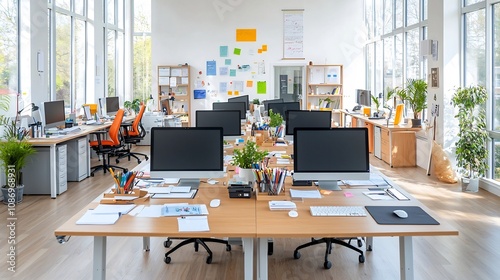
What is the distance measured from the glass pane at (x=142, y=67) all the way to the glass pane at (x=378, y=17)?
5904 mm

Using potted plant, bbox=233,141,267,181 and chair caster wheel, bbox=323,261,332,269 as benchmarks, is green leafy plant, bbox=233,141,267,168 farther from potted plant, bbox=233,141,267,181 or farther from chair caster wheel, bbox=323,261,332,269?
chair caster wheel, bbox=323,261,332,269

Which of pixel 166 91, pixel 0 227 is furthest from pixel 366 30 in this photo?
pixel 0 227

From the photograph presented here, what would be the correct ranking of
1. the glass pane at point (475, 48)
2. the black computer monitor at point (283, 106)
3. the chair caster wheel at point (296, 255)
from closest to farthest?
the chair caster wheel at point (296, 255) → the glass pane at point (475, 48) → the black computer monitor at point (283, 106)

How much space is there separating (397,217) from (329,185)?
90cm

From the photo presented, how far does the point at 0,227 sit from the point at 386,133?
660cm

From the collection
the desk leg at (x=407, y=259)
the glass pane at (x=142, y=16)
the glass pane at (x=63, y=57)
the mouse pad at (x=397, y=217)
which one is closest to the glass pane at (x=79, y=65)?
the glass pane at (x=63, y=57)

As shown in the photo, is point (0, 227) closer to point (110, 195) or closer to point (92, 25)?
point (110, 195)

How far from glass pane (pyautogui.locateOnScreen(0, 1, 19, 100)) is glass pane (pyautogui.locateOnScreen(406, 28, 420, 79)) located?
6.91 metres

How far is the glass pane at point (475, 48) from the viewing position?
22.7 ft

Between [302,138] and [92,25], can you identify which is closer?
[302,138]

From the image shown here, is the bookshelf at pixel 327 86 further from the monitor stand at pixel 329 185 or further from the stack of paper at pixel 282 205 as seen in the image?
the stack of paper at pixel 282 205

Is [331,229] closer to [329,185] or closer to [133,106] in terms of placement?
[329,185]

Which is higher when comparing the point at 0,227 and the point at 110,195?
the point at 110,195

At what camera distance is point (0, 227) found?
17.0 ft
